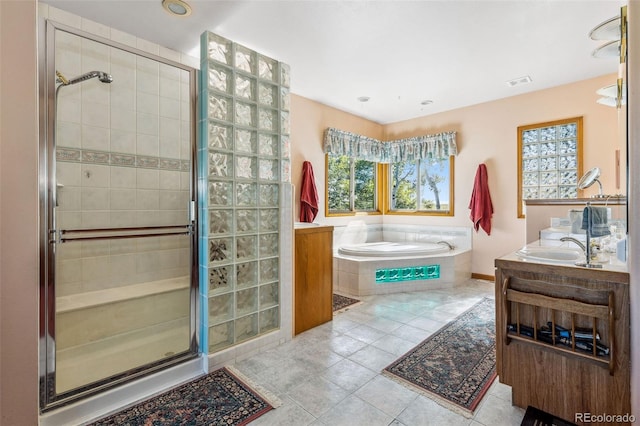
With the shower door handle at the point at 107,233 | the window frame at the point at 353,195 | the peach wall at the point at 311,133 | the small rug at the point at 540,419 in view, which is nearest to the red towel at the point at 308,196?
the peach wall at the point at 311,133

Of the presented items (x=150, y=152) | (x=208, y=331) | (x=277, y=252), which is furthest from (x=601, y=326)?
(x=150, y=152)

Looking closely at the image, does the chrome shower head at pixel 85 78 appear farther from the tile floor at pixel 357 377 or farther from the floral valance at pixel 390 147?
the floral valance at pixel 390 147

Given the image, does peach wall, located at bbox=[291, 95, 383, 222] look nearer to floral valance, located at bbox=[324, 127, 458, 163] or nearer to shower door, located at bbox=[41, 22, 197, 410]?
floral valance, located at bbox=[324, 127, 458, 163]

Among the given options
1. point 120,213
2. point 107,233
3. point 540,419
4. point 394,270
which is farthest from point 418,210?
point 107,233

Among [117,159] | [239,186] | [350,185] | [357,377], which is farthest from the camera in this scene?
[350,185]

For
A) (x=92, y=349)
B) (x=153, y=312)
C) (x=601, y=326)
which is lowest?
(x=92, y=349)

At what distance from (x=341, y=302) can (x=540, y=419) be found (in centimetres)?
217

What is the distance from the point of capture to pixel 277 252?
2475 mm

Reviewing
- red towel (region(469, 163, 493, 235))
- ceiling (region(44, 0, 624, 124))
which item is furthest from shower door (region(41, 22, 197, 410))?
red towel (region(469, 163, 493, 235))

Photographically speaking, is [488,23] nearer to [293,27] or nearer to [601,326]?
[293,27]

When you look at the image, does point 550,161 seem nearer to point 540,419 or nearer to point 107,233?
point 540,419

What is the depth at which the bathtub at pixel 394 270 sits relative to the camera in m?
3.81

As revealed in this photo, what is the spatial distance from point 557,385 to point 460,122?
4020mm

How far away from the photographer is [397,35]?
2.66 metres
